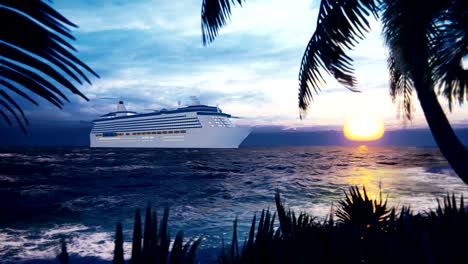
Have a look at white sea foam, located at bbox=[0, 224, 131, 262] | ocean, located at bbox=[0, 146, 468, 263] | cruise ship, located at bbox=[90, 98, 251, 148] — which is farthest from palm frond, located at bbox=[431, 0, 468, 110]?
cruise ship, located at bbox=[90, 98, 251, 148]

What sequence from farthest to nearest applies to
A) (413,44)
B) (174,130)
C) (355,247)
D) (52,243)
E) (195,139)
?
(174,130) < (195,139) < (52,243) < (413,44) < (355,247)

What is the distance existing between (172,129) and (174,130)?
27.4 inches

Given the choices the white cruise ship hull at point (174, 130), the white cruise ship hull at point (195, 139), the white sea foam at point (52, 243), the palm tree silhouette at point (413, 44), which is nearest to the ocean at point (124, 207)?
the white sea foam at point (52, 243)

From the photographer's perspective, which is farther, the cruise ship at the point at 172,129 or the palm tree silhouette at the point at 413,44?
the cruise ship at the point at 172,129

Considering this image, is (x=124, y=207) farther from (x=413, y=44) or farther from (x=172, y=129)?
(x=172, y=129)

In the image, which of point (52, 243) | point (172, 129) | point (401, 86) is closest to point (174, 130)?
point (172, 129)

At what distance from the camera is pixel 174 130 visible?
86.9m

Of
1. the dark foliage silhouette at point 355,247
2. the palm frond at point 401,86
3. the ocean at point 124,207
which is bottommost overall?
the ocean at point 124,207

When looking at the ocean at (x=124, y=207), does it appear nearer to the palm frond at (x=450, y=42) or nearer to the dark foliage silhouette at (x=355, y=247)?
the palm frond at (x=450, y=42)

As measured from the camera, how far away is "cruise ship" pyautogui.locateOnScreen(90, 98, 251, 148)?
81000 mm

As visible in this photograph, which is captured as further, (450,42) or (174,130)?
(174,130)

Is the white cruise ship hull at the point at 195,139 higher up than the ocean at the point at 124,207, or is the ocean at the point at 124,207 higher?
the white cruise ship hull at the point at 195,139

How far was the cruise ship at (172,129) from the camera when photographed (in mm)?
81000

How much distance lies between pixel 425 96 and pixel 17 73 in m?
5.59
